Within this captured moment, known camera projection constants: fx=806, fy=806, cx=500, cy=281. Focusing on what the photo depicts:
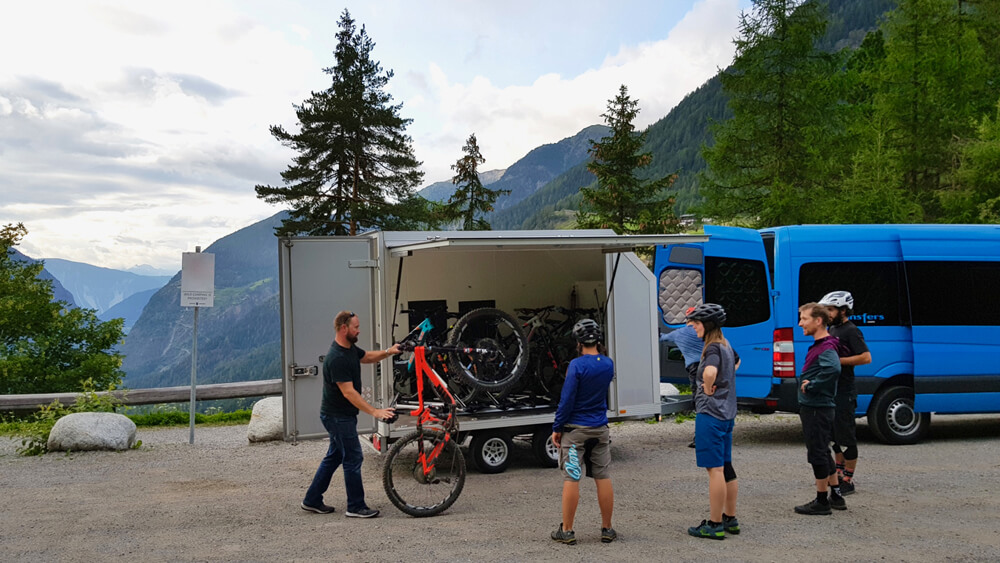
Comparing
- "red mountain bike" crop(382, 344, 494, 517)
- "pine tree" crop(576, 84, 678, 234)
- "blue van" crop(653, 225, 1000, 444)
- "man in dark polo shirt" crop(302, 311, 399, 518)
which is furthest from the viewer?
"pine tree" crop(576, 84, 678, 234)

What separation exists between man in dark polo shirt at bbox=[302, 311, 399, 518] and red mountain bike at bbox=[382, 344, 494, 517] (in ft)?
0.87

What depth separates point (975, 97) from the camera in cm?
2341

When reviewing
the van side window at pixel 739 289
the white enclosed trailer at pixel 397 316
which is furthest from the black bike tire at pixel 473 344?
the van side window at pixel 739 289

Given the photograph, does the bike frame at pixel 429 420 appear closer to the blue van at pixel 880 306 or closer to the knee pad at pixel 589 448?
the knee pad at pixel 589 448

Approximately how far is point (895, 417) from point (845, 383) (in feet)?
11.1

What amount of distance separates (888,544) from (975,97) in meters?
22.2

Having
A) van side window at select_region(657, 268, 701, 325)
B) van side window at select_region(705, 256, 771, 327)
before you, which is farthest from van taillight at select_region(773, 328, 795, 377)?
van side window at select_region(657, 268, 701, 325)

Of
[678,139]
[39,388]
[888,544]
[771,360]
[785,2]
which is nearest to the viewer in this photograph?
[888,544]

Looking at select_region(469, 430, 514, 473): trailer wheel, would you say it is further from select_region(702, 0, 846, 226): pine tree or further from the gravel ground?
select_region(702, 0, 846, 226): pine tree

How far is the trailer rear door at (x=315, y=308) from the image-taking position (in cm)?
775

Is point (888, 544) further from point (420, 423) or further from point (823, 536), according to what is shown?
point (420, 423)

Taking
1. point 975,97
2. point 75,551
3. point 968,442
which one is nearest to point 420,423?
point 75,551

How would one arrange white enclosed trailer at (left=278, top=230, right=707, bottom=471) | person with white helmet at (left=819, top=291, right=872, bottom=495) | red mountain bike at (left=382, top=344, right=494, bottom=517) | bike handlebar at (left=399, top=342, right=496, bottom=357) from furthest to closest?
1. white enclosed trailer at (left=278, top=230, right=707, bottom=471)
2. bike handlebar at (left=399, top=342, right=496, bottom=357)
3. person with white helmet at (left=819, top=291, right=872, bottom=495)
4. red mountain bike at (left=382, top=344, right=494, bottom=517)

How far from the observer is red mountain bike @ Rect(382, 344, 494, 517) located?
21.0 feet
